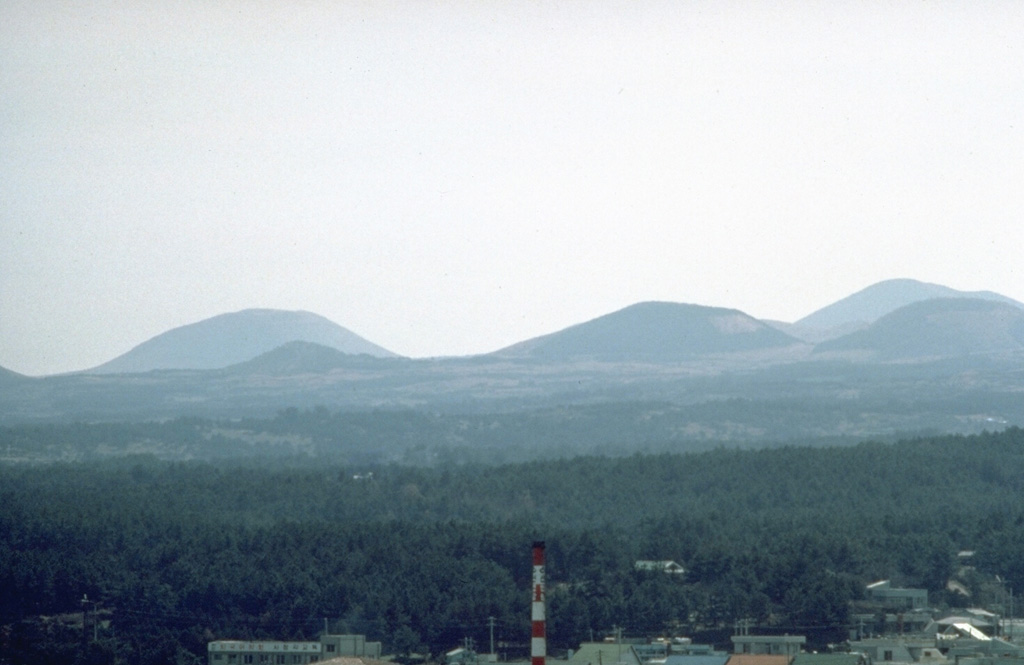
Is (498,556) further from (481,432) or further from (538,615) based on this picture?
(481,432)

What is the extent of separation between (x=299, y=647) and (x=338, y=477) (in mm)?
49734

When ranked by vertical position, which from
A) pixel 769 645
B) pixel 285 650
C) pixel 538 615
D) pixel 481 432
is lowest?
pixel 769 645

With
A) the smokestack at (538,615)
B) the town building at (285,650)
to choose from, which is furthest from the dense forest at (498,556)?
the smokestack at (538,615)

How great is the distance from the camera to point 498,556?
205 ft

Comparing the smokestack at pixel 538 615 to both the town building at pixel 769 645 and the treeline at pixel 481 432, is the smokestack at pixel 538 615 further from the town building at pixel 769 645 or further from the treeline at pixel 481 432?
the treeline at pixel 481 432

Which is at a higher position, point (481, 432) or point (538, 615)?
point (481, 432)

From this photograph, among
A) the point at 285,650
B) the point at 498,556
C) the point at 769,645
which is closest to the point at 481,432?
the point at 498,556

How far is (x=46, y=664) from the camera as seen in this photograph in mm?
49500

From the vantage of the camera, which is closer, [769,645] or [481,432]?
[769,645]

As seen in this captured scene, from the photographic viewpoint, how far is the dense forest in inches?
2163

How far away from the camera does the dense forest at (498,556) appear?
5494 centimetres

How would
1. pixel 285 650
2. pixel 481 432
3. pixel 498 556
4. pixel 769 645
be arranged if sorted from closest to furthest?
pixel 769 645 < pixel 285 650 < pixel 498 556 < pixel 481 432

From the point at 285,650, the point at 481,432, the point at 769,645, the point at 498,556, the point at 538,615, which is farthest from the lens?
the point at 481,432

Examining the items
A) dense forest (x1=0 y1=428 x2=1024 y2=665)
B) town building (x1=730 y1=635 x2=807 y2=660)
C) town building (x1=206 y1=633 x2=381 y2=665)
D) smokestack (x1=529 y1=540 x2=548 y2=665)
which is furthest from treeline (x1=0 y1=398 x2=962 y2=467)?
smokestack (x1=529 y1=540 x2=548 y2=665)
